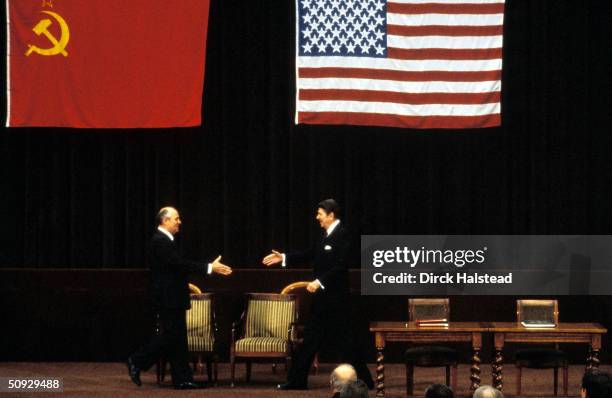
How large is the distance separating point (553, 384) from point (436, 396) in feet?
19.0

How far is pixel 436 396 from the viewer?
17.6 ft

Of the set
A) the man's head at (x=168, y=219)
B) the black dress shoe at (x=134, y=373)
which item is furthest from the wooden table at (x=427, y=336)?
the black dress shoe at (x=134, y=373)

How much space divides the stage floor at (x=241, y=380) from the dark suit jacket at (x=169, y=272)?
810 mm

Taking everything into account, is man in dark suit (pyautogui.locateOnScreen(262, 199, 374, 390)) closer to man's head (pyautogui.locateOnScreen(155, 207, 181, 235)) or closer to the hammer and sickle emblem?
man's head (pyautogui.locateOnScreen(155, 207, 181, 235))

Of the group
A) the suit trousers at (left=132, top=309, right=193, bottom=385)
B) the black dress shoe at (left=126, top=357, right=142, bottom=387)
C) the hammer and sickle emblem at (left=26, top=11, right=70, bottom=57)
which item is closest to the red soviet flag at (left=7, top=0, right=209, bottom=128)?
the hammer and sickle emblem at (left=26, top=11, right=70, bottom=57)

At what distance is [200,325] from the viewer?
1091cm

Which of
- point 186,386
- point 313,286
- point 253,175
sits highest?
point 253,175

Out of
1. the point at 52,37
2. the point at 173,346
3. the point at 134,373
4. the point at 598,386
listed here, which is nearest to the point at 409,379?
the point at 173,346

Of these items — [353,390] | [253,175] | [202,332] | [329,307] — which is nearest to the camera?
[353,390]

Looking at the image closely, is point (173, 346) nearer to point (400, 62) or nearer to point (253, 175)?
point (253, 175)

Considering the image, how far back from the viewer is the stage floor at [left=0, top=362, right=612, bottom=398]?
1020cm

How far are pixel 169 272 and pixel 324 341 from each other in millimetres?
1550

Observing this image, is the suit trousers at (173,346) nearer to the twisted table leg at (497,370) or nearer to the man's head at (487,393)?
the twisted table leg at (497,370)

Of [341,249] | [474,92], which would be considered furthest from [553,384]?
[474,92]
